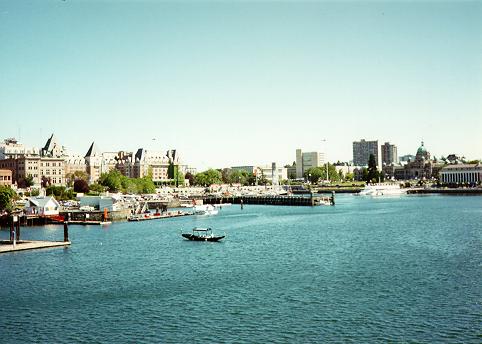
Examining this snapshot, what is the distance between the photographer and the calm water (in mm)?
29219

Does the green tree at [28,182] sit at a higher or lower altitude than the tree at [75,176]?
lower

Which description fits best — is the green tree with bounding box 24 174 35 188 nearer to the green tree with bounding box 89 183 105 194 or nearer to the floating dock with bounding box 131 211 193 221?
the green tree with bounding box 89 183 105 194

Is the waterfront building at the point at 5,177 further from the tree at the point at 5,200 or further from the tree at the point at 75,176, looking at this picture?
the tree at the point at 5,200

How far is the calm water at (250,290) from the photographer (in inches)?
1150

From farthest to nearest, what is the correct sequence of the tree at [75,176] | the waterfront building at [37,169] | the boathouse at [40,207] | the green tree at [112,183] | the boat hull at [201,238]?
the tree at [75,176]
the waterfront building at [37,169]
the green tree at [112,183]
the boathouse at [40,207]
the boat hull at [201,238]

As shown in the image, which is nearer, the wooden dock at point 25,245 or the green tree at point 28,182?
the wooden dock at point 25,245

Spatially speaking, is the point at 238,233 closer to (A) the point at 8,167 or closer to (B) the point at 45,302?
(B) the point at 45,302

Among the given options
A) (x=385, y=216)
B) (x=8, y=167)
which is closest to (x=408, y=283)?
(x=385, y=216)

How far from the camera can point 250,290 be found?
124 feet

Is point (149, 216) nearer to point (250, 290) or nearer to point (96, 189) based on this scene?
point (96, 189)

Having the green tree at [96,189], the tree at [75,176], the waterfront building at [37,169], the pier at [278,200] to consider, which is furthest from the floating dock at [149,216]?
the tree at [75,176]

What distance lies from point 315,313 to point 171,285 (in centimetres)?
1221

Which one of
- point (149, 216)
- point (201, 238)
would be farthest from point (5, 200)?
point (201, 238)

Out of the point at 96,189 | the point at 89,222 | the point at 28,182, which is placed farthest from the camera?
the point at 28,182
